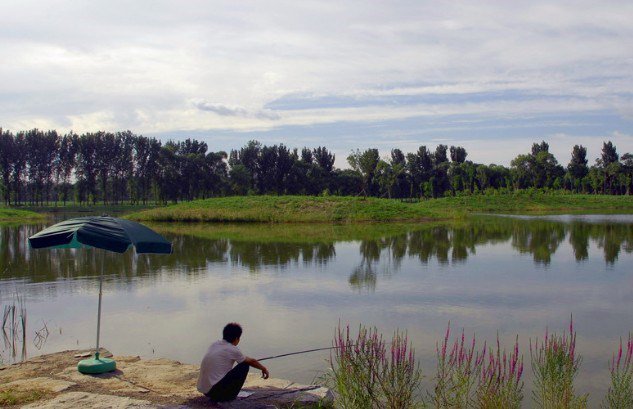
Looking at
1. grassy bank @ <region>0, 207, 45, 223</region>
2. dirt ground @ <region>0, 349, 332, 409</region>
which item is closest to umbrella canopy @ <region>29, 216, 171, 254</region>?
dirt ground @ <region>0, 349, 332, 409</region>

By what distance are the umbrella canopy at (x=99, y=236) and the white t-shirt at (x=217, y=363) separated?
6.06ft

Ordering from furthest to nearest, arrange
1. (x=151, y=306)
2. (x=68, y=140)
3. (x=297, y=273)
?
1. (x=68, y=140)
2. (x=297, y=273)
3. (x=151, y=306)

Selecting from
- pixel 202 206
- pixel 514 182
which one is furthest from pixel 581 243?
pixel 514 182

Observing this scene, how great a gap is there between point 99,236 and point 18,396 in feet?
6.59

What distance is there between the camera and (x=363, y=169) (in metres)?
61.6

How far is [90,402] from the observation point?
6.89 m

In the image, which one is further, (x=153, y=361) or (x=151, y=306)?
(x=151, y=306)

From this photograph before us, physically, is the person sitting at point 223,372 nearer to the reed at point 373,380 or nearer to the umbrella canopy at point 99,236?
the reed at point 373,380

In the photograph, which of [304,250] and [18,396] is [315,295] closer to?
[18,396]

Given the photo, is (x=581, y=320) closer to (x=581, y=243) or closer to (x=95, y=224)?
(x=95, y=224)

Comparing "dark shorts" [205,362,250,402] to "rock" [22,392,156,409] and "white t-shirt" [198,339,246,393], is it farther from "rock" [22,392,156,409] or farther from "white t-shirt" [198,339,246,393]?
"rock" [22,392,156,409]

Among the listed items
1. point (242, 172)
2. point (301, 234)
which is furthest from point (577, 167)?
point (301, 234)

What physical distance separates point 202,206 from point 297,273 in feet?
111

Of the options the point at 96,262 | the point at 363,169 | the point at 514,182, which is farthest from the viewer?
the point at 514,182
